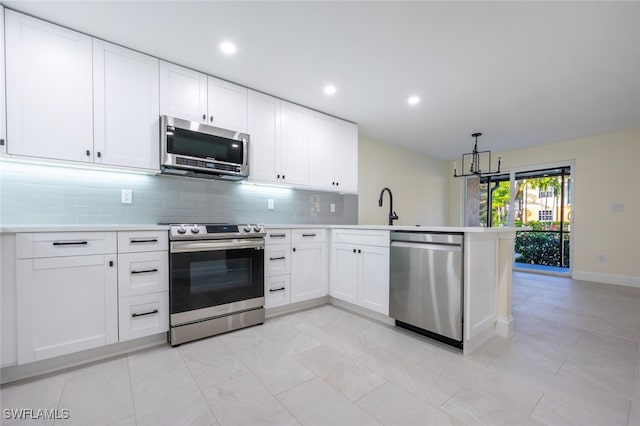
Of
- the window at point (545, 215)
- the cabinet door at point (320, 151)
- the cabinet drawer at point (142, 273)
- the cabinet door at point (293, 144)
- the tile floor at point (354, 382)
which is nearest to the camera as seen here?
the tile floor at point (354, 382)

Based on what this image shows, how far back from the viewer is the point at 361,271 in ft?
9.12

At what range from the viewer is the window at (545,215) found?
5.53 metres

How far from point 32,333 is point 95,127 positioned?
145cm

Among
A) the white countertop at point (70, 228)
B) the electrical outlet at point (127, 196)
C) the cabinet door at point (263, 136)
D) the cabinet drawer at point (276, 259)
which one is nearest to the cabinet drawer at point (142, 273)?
the white countertop at point (70, 228)

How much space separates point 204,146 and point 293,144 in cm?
104

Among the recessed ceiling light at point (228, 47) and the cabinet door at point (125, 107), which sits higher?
the recessed ceiling light at point (228, 47)

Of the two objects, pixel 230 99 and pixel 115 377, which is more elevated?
pixel 230 99

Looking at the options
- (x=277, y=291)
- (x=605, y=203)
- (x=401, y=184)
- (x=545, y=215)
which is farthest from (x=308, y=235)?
(x=545, y=215)

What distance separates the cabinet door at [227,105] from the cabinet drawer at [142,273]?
52.2 inches

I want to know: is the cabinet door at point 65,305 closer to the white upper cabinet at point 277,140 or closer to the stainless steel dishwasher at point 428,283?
the white upper cabinet at point 277,140

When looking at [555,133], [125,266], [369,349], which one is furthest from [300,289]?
[555,133]

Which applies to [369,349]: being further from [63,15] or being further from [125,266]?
[63,15]

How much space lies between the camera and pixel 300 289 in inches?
115

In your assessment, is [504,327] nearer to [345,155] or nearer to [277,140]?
[345,155]
